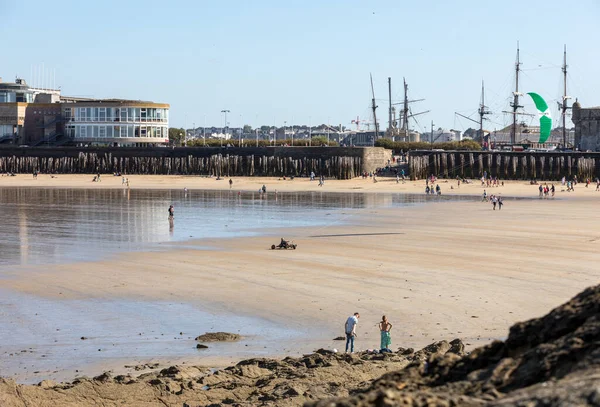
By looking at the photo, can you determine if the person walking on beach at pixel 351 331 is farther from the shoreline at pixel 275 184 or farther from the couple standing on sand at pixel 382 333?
the shoreline at pixel 275 184

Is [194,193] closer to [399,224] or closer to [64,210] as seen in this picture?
[64,210]

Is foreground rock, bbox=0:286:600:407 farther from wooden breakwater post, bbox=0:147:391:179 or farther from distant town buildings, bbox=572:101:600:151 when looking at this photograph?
distant town buildings, bbox=572:101:600:151

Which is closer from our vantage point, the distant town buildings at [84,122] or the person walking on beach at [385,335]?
the person walking on beach at [385,335]

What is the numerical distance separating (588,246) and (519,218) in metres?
10.8

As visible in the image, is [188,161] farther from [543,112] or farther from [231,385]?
[231,385]

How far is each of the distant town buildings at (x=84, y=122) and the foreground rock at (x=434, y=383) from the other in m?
69.4

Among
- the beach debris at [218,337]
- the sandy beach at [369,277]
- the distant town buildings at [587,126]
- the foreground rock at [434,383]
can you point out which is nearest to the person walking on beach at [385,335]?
the sandy beach at [369,277]

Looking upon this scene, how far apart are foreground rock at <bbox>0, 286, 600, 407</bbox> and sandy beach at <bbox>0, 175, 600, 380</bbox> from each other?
211cm

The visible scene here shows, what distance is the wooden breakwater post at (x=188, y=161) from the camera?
7306cm

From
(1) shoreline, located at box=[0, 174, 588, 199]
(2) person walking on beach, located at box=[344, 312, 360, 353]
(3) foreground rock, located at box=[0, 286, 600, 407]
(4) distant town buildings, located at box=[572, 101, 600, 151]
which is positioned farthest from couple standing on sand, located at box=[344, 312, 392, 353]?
(4) distant town buildings, located at box=[572, 101, 600, 151]

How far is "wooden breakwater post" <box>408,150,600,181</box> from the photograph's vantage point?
220 ft

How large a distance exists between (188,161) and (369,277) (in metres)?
54.3

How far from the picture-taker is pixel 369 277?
76.2ft

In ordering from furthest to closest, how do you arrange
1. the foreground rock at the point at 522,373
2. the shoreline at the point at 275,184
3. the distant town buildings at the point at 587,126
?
the distant town buildings at the point at 587,126 < the shoreline at the point at 275,184 < the foreground rock at the point at 522,373
